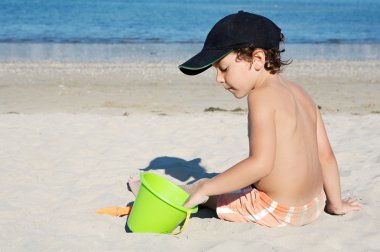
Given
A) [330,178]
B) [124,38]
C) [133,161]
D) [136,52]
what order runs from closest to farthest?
1. [330,178]
2. [133,161]
3. [136,52]
4. [124,38]

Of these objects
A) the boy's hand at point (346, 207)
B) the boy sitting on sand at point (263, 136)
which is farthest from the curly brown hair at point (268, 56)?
the boy's hand at point (346, 207)

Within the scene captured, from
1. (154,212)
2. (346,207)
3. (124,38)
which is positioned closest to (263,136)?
(154,212)

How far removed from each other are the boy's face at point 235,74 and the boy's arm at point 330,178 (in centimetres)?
66

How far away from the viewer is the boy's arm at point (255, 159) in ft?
10.5

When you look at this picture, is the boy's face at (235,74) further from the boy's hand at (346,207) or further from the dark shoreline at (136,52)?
the dark shoreline at (136,52)

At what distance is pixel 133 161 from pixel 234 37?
212 centimetres

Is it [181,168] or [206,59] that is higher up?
[206,59]

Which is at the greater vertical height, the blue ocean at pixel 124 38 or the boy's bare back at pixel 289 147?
the boy's bare back at pixel 289 147

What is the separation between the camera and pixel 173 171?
4.83 meters

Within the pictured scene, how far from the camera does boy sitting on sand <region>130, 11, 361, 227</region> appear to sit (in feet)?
10.5

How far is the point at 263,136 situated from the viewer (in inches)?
126

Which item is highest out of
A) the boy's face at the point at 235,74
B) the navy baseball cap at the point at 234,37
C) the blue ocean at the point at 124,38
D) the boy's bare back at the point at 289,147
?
the navy baseball cap at the point at 234,37

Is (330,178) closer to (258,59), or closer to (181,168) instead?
(258,59)

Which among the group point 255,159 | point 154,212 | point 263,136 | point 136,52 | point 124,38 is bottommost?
point 124,38
